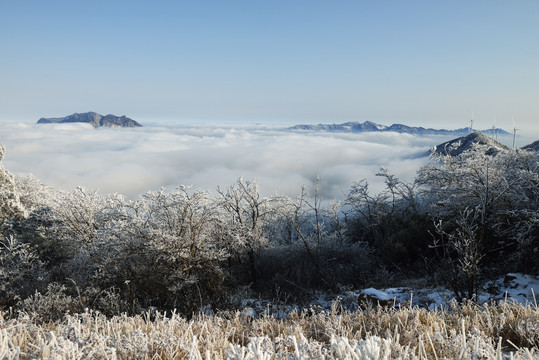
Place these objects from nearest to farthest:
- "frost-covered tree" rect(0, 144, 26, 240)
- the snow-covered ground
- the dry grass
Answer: the dry grass
the snow-covered ground
"frost-covered tree" rect(0, 144, 26, 240)

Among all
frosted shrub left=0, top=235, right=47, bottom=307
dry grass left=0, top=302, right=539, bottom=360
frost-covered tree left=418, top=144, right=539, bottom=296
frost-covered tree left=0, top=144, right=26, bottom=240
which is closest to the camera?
dry grass left=0, top=302, right=539, bottom=360

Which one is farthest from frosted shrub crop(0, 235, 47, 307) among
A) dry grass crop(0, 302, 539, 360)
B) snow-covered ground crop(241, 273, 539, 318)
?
dry grass crop(0, 302, 539, 360)

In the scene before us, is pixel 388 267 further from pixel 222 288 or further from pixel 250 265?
pixel 222 288

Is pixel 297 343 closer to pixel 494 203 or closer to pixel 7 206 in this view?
pixel 494 203

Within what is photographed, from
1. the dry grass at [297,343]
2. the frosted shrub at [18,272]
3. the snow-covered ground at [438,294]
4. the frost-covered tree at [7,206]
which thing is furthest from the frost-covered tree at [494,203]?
the frost-covered tree at [7,206]

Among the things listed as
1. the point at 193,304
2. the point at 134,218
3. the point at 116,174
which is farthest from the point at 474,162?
the point at 116,174

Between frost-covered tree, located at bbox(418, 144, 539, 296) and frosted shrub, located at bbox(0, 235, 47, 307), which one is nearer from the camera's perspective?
frost-covered tree, located at bbox(418, 144, 539, 296)

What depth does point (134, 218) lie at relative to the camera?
13641 millimetres

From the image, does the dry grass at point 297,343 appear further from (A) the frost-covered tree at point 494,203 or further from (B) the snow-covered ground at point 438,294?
(A) the frost-covered tree at point 494,203

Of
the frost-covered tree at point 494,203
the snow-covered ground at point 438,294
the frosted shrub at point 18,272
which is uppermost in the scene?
the frost-covered tree at point 494,203

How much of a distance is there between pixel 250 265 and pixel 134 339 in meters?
16.3

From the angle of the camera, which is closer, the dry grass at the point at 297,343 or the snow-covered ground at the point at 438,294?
the dry grass at the point at 297,343

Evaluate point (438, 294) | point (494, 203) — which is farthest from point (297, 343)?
point (494, 203)

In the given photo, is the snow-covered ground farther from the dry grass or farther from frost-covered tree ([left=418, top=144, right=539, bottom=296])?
the dry grass
